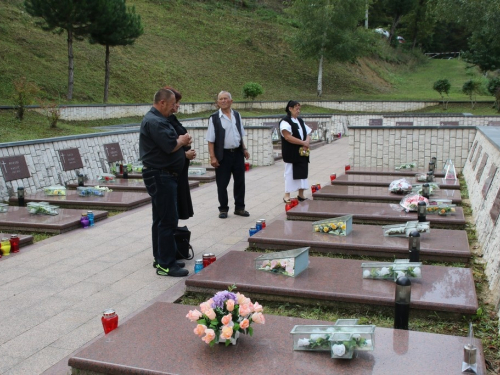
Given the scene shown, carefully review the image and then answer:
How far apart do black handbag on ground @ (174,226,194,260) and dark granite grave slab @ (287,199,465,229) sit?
2.08m

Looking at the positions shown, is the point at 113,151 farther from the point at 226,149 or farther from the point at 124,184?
the point at 226,149

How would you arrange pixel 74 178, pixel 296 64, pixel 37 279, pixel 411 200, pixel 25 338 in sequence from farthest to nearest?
1. pixel 296 64
2. pixel 74 178
3. pixel 411 200
4. pixel 37 279
5. pixel 25 338

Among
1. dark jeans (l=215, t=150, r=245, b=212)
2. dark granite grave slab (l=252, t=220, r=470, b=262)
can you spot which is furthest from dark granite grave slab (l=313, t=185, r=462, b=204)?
dark granite grave slab (l=252, t=220, r=470, b=262)

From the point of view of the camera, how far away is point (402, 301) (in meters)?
3.65

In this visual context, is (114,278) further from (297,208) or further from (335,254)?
(297,208)

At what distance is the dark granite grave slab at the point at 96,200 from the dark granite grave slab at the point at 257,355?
500 cm

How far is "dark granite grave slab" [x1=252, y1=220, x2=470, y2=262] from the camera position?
17.6ft

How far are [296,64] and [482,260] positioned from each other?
35146 millimetres

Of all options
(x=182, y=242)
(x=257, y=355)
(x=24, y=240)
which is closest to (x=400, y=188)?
(x=182, y=242)

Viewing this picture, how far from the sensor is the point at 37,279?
5.26 metres

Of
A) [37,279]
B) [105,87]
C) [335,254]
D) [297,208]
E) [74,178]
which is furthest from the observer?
[105,87]

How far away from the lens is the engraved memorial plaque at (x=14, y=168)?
29.4 ft

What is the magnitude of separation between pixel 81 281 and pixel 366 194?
4.89 metres

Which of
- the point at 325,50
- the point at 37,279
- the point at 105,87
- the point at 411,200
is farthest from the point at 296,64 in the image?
the point at 37,279
